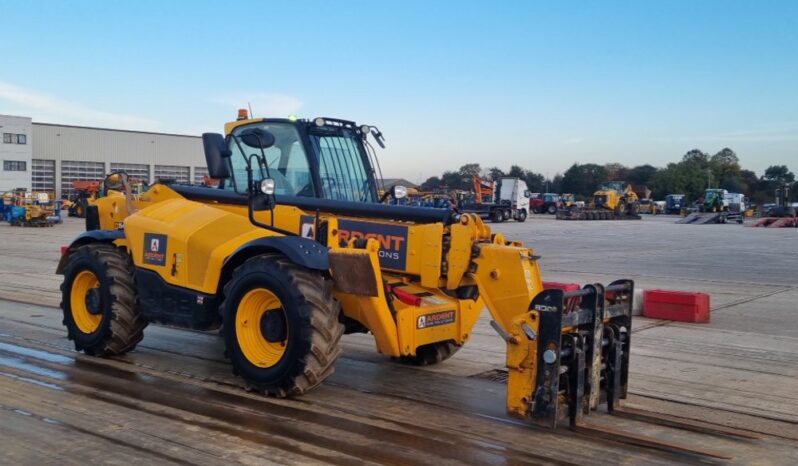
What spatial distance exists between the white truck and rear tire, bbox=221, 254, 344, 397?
51.1 metres

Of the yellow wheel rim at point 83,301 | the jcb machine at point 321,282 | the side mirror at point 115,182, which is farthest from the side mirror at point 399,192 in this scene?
the side mirror at point 115,182

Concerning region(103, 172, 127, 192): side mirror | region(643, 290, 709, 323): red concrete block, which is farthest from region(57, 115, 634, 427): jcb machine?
region(643, 290, 709, 323): red concrete block

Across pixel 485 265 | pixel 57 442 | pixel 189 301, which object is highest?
pixel 485 265

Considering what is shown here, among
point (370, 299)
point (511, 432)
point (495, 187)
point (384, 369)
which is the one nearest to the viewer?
point (511, 432)

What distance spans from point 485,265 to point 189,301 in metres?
2.97

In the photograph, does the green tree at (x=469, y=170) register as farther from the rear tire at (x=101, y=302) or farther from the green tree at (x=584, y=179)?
the rear tire at (x=101, y=302)

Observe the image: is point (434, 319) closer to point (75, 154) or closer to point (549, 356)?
point (549, 356)

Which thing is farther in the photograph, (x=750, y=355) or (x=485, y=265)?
(x=750, y=355)

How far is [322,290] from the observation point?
20.9 feet

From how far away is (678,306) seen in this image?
11703mm

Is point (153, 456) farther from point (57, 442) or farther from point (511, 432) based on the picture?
point (511, 432)

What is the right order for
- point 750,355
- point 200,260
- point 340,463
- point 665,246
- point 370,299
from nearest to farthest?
point 340,463 → point 370,299 → point 200,260 → point 750,355 → point 665,246

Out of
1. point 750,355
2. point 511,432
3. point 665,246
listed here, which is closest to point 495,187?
point 665,246

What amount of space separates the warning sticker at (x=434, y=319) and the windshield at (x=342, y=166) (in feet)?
5.35
